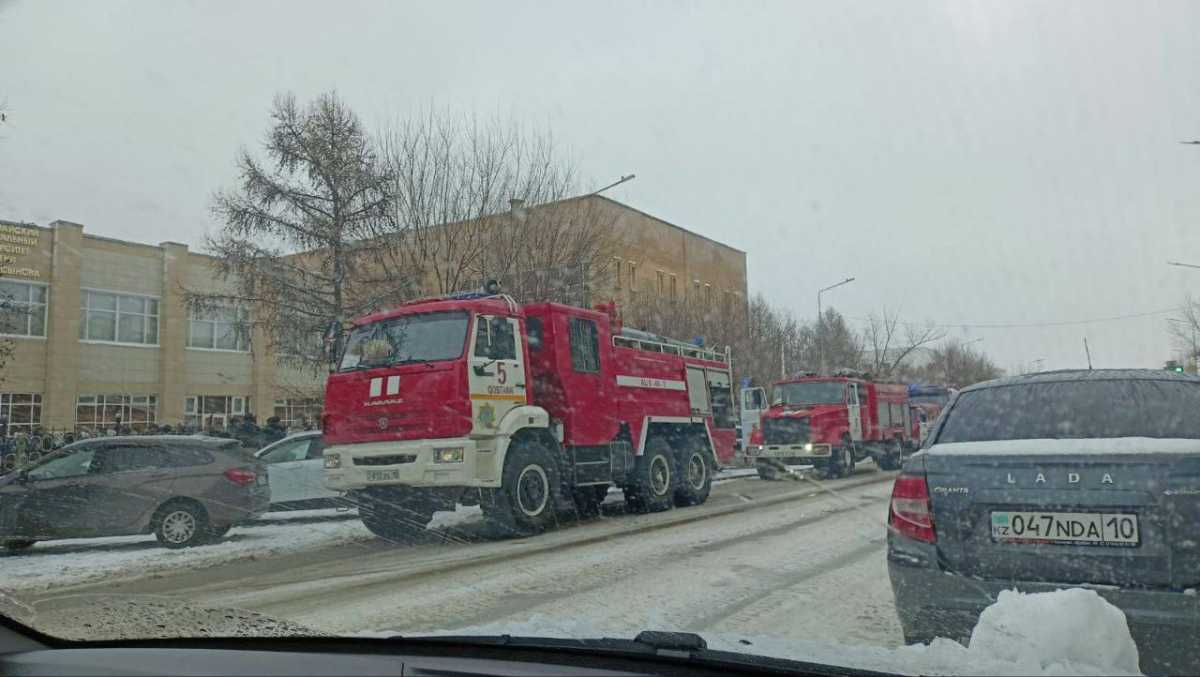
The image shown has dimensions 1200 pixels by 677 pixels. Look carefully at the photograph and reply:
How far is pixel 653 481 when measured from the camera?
42.8ft

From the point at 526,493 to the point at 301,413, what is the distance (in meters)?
11.2

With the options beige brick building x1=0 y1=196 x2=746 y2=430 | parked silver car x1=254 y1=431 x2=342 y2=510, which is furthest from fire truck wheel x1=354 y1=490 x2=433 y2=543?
beige brick building x1=0 y1=196 x2=746 y2=430

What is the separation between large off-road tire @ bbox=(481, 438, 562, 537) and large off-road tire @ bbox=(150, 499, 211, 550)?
321cm

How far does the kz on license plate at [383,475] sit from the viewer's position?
9547mm

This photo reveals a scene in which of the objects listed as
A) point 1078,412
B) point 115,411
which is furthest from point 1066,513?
point 115,411

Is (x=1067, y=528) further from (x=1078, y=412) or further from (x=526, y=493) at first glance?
(x=526, y=493)

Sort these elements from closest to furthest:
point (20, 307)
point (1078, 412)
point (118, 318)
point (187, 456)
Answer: point (1078, 412) → point (20, 307) → point (187, 456) → point (118, 318)

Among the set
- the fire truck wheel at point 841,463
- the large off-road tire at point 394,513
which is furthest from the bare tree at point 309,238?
the fire truck wheel at point 841,463

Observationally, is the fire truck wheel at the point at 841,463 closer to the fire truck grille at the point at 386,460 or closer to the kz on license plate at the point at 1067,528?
the fire truck grille at the point at 386,460

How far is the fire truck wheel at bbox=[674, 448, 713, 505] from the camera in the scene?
13945mm

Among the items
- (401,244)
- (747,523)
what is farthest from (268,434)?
(747,523)

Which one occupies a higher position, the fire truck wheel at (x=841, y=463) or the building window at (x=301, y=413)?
the building window at (x=301, y=413)

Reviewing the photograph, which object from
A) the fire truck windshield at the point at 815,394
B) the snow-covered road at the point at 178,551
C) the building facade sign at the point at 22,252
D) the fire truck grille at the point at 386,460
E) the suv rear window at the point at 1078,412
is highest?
the building facade sign at the point at 22,252

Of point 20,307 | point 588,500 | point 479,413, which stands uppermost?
point 20,307
